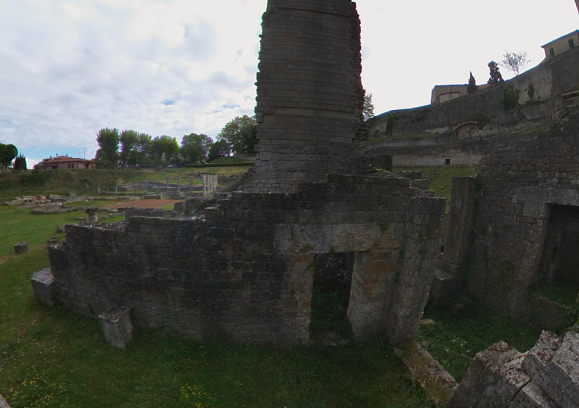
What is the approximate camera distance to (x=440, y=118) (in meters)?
34.8

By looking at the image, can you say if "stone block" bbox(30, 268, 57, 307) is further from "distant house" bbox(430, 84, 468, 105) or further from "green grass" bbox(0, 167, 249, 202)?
"distant house" bbox(430, 84, 468, 105)

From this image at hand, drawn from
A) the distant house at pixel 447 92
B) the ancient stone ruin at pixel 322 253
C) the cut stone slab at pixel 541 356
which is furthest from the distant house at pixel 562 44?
the cut stone slab at pixel 541 356

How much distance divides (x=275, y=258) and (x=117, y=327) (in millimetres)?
3011

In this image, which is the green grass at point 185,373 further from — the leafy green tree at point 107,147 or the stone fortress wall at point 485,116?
the leafy green tree at point 107,147

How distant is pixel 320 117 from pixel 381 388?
7.08m

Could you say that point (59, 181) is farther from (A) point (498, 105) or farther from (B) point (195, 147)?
(A) point (498, 105)

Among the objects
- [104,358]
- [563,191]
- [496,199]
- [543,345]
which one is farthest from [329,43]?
[104,358]

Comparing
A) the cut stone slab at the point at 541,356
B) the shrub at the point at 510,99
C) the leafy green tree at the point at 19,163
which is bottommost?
the cut stone slab at the point at 541,356

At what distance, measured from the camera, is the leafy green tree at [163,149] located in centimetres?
7862

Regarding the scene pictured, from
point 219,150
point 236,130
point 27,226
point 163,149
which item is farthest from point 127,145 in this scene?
point 27,226

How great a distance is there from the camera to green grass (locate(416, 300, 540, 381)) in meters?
5.40

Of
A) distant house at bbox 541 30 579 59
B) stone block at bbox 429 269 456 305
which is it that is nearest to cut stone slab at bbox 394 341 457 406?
stone block at bbox 429 269 456 305

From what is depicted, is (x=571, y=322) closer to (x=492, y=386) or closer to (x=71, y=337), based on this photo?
(x=492, y=386)

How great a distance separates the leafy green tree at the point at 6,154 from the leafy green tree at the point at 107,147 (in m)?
22.4
